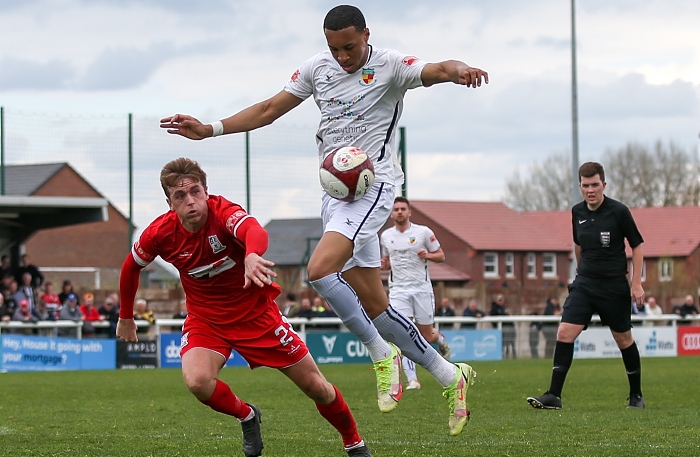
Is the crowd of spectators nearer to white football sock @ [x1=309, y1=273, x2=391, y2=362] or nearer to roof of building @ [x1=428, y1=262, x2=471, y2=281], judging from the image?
white football sock @ [x1=309, y1=273, x2=391, y2=362]

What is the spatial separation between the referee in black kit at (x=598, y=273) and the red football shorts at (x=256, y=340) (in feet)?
15.8

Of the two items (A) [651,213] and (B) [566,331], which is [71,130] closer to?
(B) [566,331]

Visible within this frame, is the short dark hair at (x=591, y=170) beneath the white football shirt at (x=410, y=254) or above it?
above

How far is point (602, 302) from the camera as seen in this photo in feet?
36.6

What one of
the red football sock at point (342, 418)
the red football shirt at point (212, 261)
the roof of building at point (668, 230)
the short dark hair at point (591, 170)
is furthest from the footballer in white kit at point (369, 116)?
the roof of building at point (668, 230)

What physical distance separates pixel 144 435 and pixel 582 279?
468cm

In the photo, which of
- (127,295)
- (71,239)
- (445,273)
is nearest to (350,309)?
(127,295)

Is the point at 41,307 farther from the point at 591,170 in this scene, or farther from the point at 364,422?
the point at 591,170

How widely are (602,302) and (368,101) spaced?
14.1 feet

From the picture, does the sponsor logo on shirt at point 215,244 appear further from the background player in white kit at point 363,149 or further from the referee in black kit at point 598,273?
the referee in black kit at point 598,273

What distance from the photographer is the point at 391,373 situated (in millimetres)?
7832

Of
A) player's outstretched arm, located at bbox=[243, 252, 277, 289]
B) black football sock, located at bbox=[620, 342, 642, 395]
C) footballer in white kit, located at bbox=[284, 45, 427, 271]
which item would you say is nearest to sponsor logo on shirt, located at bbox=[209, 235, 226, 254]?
player's outstretched arm, located at bbox=[243, 252, 277, 289]

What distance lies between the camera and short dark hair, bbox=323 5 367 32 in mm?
7500

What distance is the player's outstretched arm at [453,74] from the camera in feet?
22.9
